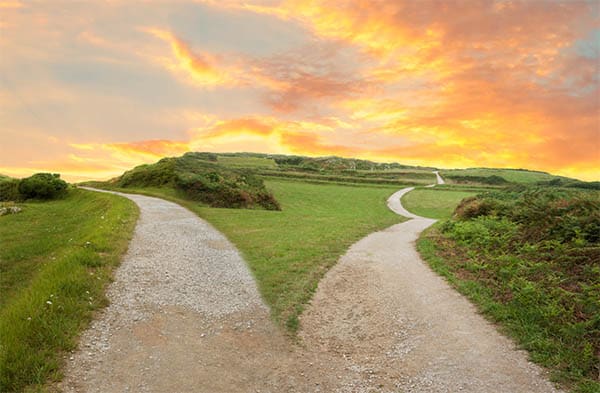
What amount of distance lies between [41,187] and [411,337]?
46.0m

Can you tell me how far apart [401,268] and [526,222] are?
6820 mm

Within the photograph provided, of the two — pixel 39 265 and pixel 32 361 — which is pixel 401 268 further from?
pixel 39 265

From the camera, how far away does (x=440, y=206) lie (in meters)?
51.3

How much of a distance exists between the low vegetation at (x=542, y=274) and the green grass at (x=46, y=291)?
35.0ft

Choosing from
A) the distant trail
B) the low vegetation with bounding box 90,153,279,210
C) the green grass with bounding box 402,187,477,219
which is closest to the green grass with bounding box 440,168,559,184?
the green grass with bounding box 402,187,477,219

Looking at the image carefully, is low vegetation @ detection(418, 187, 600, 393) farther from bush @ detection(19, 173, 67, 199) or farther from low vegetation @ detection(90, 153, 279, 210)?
bush @ detection(19, 173, 67, 199)

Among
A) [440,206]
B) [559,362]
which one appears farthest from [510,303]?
[440,206]

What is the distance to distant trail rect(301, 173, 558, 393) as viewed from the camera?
7023 mm

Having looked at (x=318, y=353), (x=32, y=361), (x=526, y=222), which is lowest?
(x=318, y=353)

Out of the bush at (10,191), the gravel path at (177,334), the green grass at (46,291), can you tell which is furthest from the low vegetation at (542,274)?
the bush at (10,191)

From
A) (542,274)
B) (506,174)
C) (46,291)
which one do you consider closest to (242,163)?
(506,174)

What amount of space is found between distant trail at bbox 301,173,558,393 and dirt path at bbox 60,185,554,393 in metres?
0.03

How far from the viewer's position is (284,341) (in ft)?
28.7

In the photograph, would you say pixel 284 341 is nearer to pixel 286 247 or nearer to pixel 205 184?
pixel 286 247
